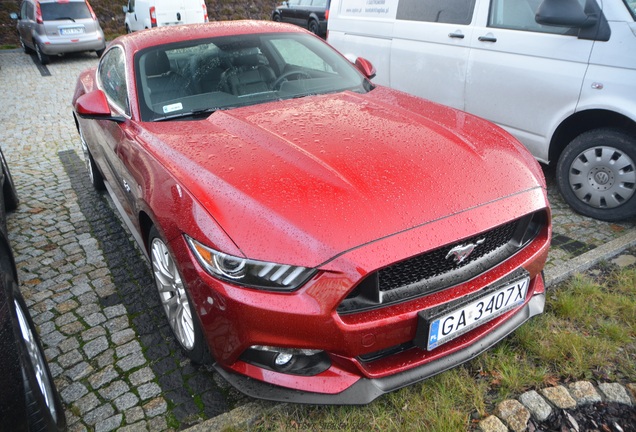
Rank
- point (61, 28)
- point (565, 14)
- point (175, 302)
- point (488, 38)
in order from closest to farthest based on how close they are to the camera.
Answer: point (175, 302) → point (565, 14) → point (488, 38) → point (61, 28)

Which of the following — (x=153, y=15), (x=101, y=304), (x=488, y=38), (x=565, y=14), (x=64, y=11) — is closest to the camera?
Result: (x=101, y=304)

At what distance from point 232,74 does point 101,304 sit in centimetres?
168

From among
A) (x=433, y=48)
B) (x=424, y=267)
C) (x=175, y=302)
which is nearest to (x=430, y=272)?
(x=424, y=267)

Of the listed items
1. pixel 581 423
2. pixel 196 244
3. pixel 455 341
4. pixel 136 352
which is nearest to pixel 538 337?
pixel 581 423

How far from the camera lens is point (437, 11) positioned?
185 inches

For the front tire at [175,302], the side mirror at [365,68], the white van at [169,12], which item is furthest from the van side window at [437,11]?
the white van at [169,12]

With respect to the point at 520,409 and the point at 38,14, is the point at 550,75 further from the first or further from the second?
the point at 38,14

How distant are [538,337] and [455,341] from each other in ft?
2.23

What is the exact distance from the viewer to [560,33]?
3.72 meters

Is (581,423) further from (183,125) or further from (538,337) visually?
(183,125)

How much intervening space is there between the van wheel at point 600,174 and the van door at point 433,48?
1145 millimetres

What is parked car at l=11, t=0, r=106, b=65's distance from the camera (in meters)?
12.3

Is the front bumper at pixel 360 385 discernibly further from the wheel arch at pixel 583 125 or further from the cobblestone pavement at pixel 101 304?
the wheel arch at pixel 583 125

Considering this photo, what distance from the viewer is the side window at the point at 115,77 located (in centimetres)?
318
